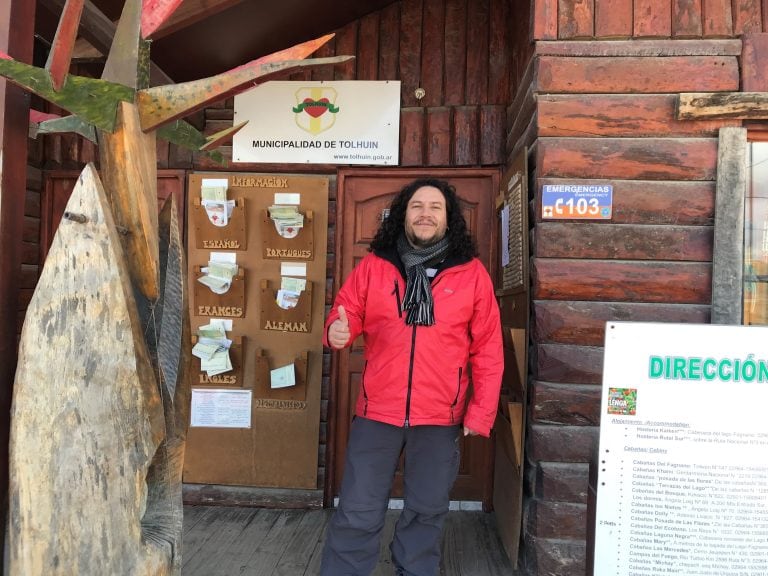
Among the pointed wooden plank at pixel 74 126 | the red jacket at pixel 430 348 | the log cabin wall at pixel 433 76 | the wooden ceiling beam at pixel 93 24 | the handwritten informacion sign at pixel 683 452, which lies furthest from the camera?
the log cabin wall at pixel 433 76

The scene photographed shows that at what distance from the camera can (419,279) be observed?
236 cm

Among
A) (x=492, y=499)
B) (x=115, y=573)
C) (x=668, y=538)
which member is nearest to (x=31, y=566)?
(x=115, y=573)

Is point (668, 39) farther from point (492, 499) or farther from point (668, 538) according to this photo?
point (492, 499)

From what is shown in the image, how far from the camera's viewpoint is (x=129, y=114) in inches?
56.1

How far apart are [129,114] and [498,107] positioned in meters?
2.66

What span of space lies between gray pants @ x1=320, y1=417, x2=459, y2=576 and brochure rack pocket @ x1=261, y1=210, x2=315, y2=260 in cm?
156

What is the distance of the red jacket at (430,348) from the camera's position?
2301 mm

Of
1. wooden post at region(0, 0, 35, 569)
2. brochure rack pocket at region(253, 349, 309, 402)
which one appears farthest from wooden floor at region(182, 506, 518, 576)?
wooden post at region(0, 0, 35, 569)

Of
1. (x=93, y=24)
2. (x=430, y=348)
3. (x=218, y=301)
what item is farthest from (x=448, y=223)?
(x=93, y=24)

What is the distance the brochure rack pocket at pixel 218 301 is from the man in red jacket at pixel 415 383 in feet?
4.54

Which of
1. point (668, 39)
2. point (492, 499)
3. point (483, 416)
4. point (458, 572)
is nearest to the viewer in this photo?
point (483, 416)

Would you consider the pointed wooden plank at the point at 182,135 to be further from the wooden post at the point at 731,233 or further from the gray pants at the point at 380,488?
the wooden post at the point at 731,233

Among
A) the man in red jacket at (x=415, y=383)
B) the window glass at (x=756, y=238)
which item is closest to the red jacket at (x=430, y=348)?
the man in red jacket at (x=415, y=383)

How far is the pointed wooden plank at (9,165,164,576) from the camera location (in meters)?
1.34
